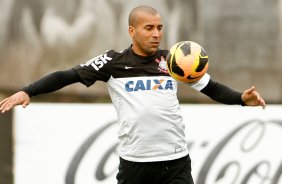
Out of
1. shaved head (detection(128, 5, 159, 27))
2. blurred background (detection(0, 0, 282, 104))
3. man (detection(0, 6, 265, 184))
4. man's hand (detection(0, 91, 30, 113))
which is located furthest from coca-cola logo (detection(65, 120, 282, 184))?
man's hand (detection(0, 91, 30, 113))

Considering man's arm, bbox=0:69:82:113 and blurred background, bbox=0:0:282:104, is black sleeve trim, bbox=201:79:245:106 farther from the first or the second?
blurred background, bbox=0:0:282:104

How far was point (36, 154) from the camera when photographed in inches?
271

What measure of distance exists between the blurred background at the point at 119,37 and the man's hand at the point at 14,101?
2.54 meters

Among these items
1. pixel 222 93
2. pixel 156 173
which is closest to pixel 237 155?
pixel 222 93

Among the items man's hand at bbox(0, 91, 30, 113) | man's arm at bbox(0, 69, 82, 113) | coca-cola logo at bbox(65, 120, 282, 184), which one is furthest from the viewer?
coca-cola logo at bbox(65, 120, 282, 184)

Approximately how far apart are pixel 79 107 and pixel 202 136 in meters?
1.36

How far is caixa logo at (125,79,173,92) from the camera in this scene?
4984mm

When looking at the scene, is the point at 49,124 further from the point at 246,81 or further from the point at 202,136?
the point at 246,81

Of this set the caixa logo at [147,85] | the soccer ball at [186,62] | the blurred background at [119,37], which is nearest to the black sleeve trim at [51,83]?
the caixa logo at [147,85]

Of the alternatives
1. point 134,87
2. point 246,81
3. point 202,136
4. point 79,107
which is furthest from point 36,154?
point 246,81

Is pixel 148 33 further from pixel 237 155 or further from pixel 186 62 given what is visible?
pixel 237 155

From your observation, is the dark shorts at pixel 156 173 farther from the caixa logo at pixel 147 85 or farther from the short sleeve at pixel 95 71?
the short sleeve at pixel 95 71

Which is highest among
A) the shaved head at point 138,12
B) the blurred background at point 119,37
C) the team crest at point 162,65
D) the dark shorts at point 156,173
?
the shaved head at point 138,12

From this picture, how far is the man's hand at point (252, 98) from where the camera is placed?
500 cm
